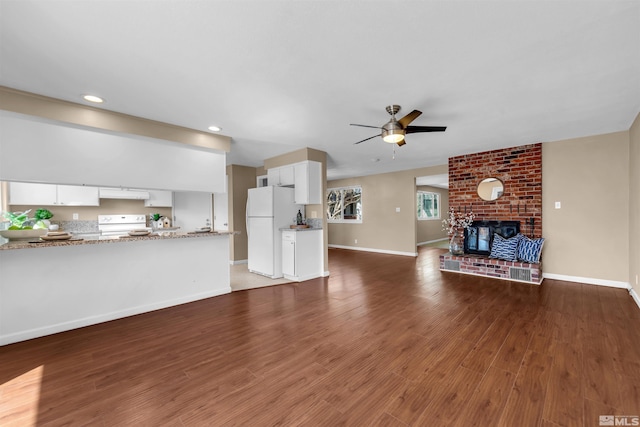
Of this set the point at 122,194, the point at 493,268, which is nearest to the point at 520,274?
the point at 493,268

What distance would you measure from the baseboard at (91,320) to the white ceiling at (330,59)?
2.44 m

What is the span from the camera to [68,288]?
9.34 ft

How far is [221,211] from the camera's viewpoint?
21.2ft

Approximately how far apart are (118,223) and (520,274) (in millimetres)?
7497

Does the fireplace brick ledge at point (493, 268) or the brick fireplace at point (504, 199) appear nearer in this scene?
the fireplace brick ledge at point (493, 268)

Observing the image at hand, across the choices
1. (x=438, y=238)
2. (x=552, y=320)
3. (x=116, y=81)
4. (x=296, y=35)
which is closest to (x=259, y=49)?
(x=296, y=35)

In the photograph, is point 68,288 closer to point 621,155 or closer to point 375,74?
point 375,74

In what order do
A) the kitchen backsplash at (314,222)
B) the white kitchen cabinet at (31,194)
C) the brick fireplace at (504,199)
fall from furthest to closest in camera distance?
the kitchen backsplash at (314,222), the brick fireplace at (504,199), the white kitchen cabinet at (31,194)

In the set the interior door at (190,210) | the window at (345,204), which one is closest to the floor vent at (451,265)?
the window at (345,204)

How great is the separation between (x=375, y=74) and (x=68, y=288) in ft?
12.8

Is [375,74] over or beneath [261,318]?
over

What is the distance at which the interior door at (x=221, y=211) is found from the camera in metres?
6.38

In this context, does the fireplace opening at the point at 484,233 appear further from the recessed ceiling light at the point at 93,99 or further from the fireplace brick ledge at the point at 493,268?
the recessed ceiling light at the point at 93,99

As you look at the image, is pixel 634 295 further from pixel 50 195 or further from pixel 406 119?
pixel 50 195
